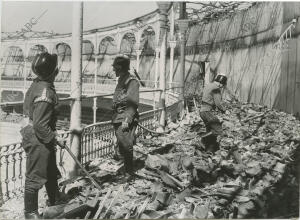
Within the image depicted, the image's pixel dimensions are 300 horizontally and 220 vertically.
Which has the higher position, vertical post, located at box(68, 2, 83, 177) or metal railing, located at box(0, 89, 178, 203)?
vertical post, located at box(68, 2, 83, 177)

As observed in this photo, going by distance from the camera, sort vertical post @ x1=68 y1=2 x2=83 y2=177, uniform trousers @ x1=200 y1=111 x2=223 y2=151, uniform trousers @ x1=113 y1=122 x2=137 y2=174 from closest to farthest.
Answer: vertical post @ x1=68 y1=2 x2=83 y2=177
uniform trousers @ x1=113 y1=122 x2=137 y2=174
uniform trousers @ x1=200 y1=111 x2=223 y2=151

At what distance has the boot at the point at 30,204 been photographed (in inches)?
166

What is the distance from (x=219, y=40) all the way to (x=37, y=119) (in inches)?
748

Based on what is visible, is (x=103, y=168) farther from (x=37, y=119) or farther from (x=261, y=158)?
(x=261, y=158)

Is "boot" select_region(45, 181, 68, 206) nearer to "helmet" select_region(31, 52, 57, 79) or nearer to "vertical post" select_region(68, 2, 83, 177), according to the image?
"vertical post" select_region(68, 2, 83, 177)

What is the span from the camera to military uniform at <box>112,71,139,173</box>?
213 inches

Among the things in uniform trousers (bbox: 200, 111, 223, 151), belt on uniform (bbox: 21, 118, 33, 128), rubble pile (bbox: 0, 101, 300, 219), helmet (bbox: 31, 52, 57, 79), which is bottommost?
rubble pile (bbox: 0, 101, 300, 219)

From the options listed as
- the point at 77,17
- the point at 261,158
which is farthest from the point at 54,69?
the point at 261,158

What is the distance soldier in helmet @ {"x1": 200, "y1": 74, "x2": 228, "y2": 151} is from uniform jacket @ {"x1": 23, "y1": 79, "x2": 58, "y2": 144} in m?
3.60

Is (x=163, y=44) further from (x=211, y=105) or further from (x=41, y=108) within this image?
(x=41, y=108)

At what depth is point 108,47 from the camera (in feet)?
118

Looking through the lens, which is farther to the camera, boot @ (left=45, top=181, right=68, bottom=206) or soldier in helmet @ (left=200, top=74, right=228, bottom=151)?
soldier in helmet @ (left=200, top=74, right=228, bottom=151)

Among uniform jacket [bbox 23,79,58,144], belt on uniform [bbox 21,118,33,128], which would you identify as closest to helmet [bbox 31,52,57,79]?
uniform jacket [bbox 23,79,58,144]

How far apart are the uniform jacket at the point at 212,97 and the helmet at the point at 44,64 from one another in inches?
141
